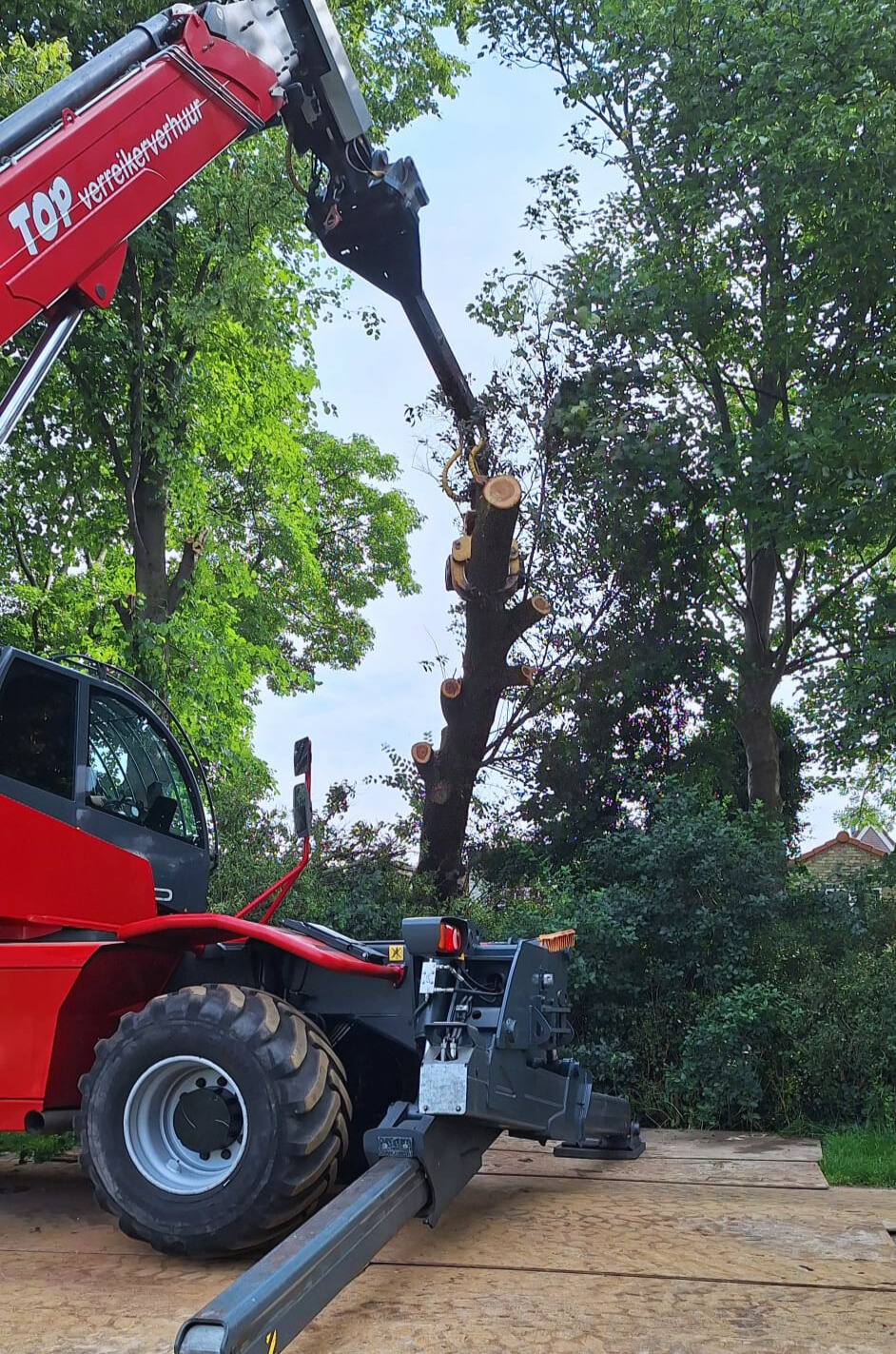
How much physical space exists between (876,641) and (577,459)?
3.57 meters

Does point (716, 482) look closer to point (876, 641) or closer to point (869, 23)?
point (876, 641)

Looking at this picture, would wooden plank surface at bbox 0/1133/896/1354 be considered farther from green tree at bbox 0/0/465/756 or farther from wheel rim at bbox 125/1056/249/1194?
green tree at bbox 0/0/465/756

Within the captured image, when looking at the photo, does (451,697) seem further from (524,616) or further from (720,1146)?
(720,1146)

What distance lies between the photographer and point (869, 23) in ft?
32.7

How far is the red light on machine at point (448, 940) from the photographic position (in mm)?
4730

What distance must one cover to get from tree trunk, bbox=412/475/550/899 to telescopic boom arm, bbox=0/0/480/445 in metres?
1.06

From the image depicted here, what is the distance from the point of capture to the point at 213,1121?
445cm

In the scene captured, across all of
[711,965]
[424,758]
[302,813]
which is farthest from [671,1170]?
[424,758]

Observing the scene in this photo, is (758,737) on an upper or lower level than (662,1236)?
upper

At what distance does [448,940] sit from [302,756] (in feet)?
3.13

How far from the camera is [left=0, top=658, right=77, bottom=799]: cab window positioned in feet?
16.9

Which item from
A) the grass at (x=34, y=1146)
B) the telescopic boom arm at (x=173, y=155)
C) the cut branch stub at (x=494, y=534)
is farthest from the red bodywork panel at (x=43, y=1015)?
the cut branch stub at (x=494, y=534)

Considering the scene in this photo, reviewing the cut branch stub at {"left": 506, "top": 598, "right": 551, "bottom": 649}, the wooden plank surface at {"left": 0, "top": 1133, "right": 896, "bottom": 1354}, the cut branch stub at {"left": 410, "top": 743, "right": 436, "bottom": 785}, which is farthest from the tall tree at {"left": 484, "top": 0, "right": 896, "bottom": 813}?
the wooden plank surface at {"left": 0, "top": 1133, "right": 896, "bottom": 1354}

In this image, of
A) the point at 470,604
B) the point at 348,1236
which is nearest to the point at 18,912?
the point at 348,1236
